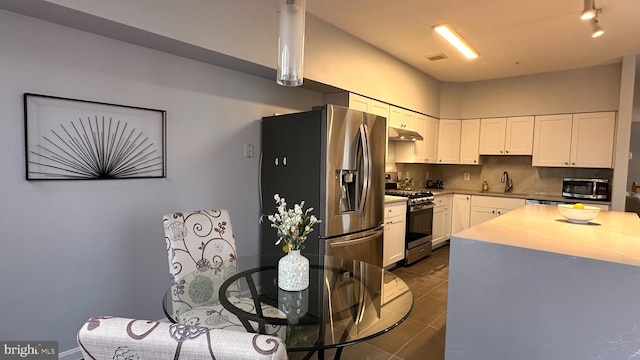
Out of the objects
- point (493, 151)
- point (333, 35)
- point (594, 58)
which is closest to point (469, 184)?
point (493, 151)

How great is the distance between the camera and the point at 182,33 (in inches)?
86.9

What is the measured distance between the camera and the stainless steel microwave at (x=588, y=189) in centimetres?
425

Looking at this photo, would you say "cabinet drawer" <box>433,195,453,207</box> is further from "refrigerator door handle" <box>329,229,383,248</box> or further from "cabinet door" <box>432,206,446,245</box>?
"refrigerator door handle" <box>329,229,383,248</box>

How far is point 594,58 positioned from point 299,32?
4.35 m

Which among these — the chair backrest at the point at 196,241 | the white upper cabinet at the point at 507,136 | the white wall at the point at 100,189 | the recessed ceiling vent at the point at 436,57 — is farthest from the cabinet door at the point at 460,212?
the chair backrest at the point at 196,241

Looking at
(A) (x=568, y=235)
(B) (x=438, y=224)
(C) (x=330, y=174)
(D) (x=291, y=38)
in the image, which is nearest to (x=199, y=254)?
(C) (x=330, y=174)

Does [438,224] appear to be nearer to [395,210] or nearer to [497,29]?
[395,210]

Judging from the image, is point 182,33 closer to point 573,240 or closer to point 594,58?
point 573,240

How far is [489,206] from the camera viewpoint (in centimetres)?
490

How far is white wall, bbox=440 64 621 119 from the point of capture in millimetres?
4348

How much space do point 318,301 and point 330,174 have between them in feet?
4.52

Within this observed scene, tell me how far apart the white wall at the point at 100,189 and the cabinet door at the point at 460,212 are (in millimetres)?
3599

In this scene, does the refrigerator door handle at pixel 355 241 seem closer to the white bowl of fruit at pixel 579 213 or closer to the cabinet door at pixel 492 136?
the white bowl of fruit at pixel 579 213

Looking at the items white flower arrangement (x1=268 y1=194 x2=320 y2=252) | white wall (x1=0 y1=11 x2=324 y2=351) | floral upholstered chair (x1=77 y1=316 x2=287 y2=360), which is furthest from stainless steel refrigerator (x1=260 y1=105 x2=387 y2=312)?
floral upholstered chair (x1=77 y1=316 x2=287 y2=360)
